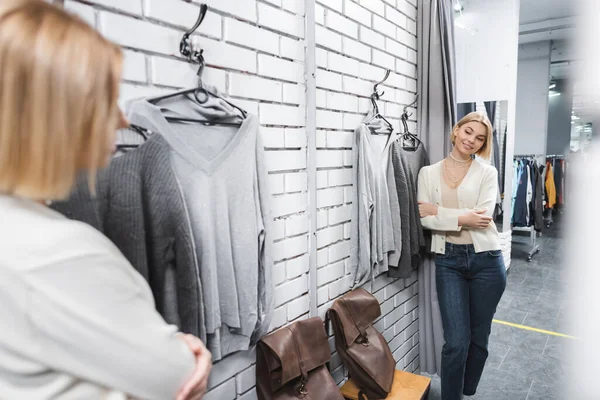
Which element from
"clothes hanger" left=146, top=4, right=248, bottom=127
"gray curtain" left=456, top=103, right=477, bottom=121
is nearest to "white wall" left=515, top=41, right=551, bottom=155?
"gray curtain" left=456, top=103, right=477, bottom=121

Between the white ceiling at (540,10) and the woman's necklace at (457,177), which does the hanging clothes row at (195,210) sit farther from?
the white ceiling at (540,10)

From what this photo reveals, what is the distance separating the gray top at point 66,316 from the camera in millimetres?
569

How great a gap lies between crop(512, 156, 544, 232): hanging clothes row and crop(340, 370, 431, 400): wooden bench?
4604mm

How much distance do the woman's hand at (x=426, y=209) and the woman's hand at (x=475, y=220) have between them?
Result: 6.9 inches

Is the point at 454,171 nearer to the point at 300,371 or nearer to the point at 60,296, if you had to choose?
the point at 300,371

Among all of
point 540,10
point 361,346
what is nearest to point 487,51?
point 540,10

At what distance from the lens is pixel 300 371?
5.25 ft

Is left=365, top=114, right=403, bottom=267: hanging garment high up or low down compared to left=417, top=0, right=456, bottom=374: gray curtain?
down

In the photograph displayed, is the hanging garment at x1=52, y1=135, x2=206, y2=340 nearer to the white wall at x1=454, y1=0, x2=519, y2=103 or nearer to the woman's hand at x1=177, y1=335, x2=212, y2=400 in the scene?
the woman's hand at x1=177, y1=335, x2=212, y2=400

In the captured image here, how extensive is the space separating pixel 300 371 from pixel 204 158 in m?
0.93

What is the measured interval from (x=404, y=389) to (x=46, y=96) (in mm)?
1996

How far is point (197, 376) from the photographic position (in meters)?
0.78

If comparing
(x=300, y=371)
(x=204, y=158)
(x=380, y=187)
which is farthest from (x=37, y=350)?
(x=380, y=187)

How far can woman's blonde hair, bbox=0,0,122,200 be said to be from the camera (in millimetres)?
568
